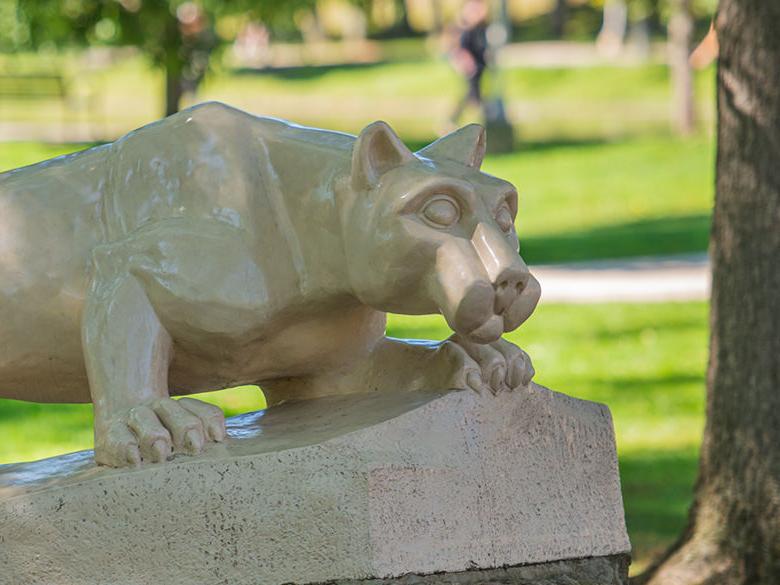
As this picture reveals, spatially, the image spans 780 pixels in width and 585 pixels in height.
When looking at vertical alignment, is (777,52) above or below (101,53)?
above

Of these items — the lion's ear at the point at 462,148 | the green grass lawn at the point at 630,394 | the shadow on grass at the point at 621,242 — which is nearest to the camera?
the lion's ear at the point at 462,148

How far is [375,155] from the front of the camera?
144 inches

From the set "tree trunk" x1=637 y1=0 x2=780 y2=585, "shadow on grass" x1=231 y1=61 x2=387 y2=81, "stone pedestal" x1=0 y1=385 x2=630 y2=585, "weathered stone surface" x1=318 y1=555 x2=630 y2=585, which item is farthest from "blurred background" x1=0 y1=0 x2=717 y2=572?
"stone pedestal" x1=0 y1=385 x2=630 y2=585

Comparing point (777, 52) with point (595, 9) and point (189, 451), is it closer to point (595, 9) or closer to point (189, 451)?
point (189, 451)

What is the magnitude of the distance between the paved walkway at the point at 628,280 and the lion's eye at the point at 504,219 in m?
7.99

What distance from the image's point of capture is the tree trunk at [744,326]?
5.59 m

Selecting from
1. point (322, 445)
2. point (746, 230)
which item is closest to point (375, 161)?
point (322, 445)

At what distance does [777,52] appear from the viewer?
221 inches

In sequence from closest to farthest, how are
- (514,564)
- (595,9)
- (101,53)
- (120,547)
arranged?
(120,547) → (514,564) → (101,53) → (595,9)

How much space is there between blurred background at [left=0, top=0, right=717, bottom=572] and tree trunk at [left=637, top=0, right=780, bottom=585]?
2.97 ft

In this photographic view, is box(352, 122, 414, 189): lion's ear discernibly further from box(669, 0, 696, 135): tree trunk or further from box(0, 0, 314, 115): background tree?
box(669, 0, 696, 135): tree trunk

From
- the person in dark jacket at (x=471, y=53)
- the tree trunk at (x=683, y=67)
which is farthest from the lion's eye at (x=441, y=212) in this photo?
the tree trunk at (x=683, y=67)

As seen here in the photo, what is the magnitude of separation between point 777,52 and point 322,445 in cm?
282

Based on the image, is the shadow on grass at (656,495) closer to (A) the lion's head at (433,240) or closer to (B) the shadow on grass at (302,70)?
(A) the lion's head at (433,240)
